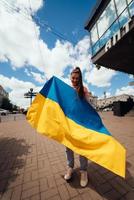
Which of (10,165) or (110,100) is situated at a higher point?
(110,100)

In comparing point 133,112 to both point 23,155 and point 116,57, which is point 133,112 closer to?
point 116,57

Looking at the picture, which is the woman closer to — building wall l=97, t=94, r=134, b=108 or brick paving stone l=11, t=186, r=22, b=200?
brick paving stone l=11, t=186, r=22, b=200

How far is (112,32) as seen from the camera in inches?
442

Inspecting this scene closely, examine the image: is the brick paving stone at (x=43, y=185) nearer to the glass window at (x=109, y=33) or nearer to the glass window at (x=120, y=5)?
the glass window at (x=109, y=33)

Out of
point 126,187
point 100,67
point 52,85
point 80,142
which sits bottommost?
point 126,187

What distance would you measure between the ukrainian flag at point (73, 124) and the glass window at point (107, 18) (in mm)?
10692

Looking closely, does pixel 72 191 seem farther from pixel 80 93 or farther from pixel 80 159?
pixel 80 93

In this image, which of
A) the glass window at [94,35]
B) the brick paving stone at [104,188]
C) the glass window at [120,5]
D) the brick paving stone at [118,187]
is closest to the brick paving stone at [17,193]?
the brick paving stone at [104,188]

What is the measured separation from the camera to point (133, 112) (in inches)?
605

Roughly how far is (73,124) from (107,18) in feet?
39.8

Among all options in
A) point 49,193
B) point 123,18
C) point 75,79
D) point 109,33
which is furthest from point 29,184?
point 109,33

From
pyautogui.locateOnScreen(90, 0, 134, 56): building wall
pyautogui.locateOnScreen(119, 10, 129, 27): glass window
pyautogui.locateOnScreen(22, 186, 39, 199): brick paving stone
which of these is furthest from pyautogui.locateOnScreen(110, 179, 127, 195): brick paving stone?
pyautogui.locateOnScreen(119, 10, 129, 27): glass window

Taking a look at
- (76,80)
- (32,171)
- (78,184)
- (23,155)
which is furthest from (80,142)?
(23,155)

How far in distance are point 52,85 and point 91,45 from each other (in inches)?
507
